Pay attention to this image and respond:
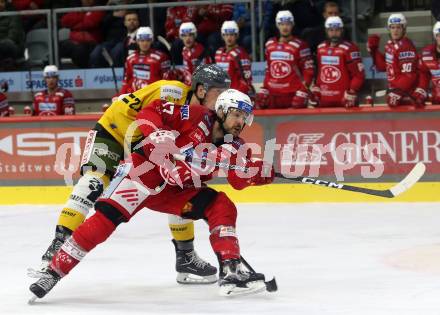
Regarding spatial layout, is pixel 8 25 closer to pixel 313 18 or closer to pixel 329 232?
pixel 313 18

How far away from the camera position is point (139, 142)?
6.39 meters

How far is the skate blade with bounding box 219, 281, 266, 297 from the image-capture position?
580 centimetres

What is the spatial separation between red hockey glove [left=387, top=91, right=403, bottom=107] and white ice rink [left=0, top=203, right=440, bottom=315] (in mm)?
1131

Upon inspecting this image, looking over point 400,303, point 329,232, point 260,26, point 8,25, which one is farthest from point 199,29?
point 400,303

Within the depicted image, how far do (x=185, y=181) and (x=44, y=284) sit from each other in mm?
875

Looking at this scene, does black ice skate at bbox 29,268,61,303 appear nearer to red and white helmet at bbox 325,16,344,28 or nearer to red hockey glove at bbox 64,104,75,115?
red and white helmet at bbox 325,16,344,28

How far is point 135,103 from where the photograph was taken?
6.77 m

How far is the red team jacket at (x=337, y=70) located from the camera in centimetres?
1088

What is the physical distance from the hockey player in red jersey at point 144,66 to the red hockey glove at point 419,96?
2641 mm

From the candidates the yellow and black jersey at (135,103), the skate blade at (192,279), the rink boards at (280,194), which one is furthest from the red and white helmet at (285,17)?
the skate blade at (192,279)

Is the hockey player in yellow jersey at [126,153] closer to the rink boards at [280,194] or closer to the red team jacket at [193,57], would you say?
the rink boards at [280,194]

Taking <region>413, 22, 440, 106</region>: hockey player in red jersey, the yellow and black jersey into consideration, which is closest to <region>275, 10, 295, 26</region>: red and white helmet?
<region>413, 22, 440, 106</region>: hockey player in red jersey

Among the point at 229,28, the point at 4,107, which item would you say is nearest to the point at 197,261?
the point at 229,28

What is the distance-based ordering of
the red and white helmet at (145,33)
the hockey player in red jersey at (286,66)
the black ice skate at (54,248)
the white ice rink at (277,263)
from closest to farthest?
the white ice rink at (277,263) < the black ice skate at (54,248) < the hockey player in red jersey at (286,66) < the red and white helmet at (145,33)
